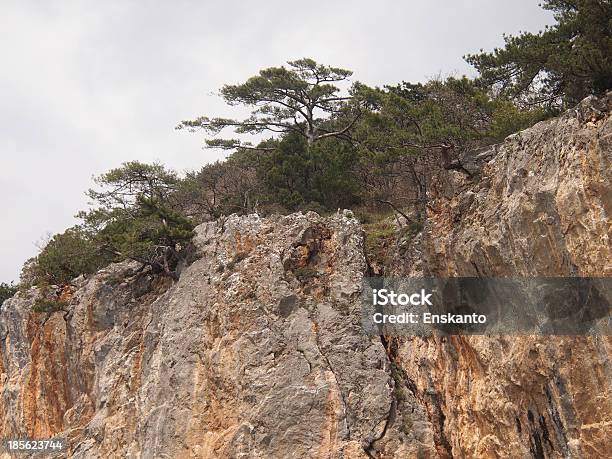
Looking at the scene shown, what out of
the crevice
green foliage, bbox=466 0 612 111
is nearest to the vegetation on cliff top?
green foliage, bbox=466 0 612 111

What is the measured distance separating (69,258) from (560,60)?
67.8 feet

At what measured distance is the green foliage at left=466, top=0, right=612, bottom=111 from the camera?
14219 mm

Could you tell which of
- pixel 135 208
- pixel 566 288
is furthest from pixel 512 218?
pixel 135 208

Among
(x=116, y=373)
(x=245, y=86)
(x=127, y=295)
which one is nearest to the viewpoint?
(x=116, y=373)

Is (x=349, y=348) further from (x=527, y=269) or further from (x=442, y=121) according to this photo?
(x=442, y=121)

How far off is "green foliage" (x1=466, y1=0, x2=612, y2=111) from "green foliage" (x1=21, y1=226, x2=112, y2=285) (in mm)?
16616

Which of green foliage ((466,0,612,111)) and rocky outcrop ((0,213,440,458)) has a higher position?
green foliage ((466,0,612,111))

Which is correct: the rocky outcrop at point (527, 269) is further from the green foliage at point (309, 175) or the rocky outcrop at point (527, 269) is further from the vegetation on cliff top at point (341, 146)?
the green foliage at point (309, 175)

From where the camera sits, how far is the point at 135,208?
24.5m

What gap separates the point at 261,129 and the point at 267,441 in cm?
1756

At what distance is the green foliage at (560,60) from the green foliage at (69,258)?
16616mm

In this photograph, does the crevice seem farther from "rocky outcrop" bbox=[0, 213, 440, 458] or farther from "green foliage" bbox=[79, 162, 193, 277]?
"green foliage" bbox=[79, 162, 193, 277]

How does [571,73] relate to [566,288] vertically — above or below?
above

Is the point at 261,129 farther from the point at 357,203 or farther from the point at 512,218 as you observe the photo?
the point at 512,218
